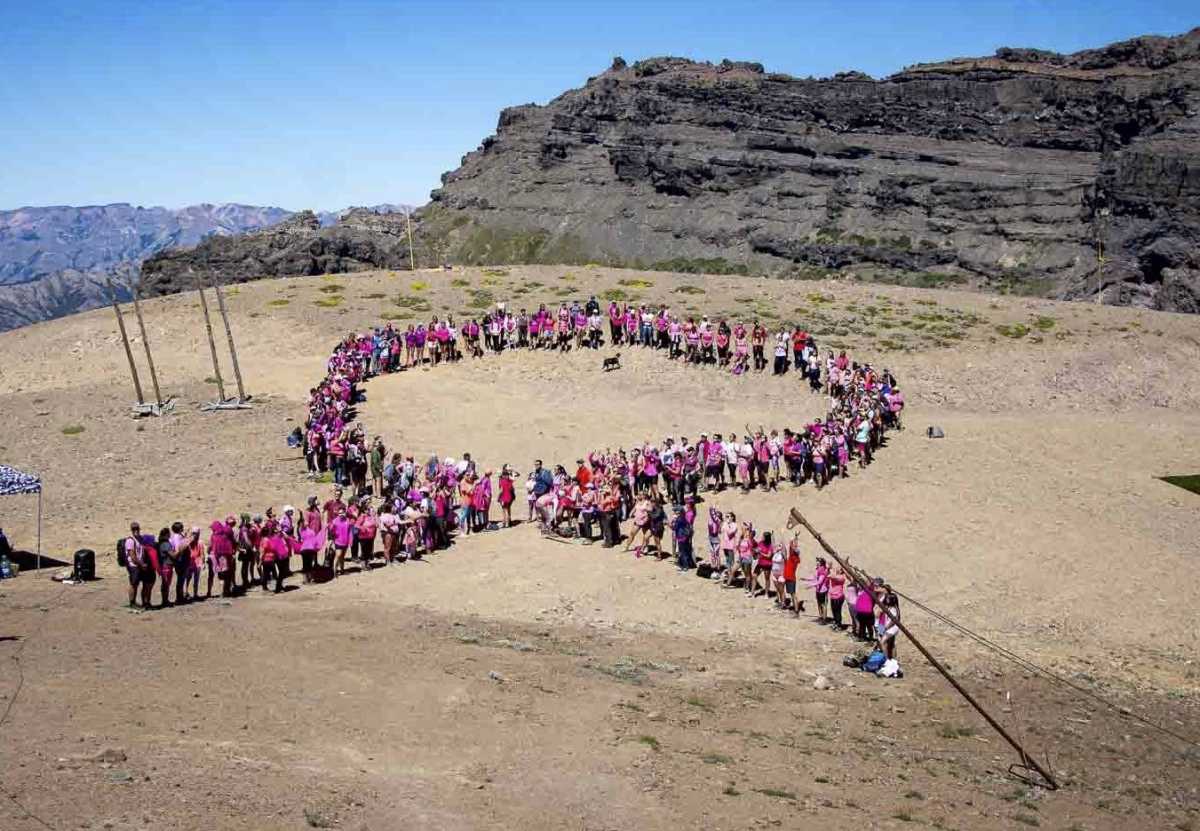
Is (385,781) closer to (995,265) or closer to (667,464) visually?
(667,464)

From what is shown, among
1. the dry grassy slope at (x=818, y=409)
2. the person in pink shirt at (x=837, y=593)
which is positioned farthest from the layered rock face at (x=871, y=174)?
the person in pink shirt at (x=837, y=593)

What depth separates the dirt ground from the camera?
13016 millimetres

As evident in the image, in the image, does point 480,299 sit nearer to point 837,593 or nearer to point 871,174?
point 837,593

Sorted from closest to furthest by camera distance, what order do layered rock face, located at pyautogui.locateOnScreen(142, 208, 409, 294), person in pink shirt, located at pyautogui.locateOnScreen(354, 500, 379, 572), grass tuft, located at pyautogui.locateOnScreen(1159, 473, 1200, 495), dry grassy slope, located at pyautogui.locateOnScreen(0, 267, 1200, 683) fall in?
1. person in pink shirt, located at pyautogui.locateOnScreen(354, 500, 379, 572)
2. dry grassy slope, located at pyautogui.locateOnScreen(0, 267, 1200, 683)
3. grass tuft, located at pyautogui.locateOnScreen(1159, 473, 1200, 495)
4. layered rock face, located at pyautogui.locateOnScreen(142, 208, 409, 294)

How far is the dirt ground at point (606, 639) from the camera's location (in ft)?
42.7

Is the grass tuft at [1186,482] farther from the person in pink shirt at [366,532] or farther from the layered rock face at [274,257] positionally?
the layered rock face at [274,257]

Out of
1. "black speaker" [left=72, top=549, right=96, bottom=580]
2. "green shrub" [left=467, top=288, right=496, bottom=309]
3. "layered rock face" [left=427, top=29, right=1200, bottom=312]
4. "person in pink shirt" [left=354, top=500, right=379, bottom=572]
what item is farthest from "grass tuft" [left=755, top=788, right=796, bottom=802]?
"layered rock face" [left=427, top=29, right=1200, bottom=312]

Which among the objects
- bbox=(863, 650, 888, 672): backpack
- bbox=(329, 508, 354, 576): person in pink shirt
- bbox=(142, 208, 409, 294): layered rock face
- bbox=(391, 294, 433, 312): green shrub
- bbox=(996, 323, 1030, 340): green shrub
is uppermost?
bbox=(142, 208, 409, 294): layered rock face

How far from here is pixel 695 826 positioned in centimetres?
1245

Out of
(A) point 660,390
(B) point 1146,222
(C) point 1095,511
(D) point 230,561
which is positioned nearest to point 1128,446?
(C) point 1095,511

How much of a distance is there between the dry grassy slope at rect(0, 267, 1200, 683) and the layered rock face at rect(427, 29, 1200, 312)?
2522 inches

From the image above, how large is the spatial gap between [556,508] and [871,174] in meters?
129

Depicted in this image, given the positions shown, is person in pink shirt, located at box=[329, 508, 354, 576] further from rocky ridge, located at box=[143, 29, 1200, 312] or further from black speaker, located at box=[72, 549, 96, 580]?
rocky ridge, located at box=[143, 29, 1200, 312]

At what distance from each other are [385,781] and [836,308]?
132ft
